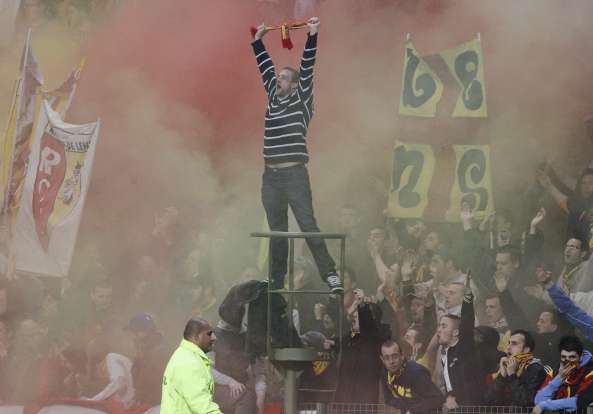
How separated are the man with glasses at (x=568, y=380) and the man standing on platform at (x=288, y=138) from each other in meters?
2.62

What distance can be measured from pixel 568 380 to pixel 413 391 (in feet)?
4.49

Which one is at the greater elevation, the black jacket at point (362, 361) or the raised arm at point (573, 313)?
the raised arm at point (573, 313)

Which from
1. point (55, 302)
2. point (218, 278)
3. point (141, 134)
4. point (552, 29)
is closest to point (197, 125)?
point (141, 134)

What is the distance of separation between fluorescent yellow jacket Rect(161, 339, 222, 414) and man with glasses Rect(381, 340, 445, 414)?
182 inches

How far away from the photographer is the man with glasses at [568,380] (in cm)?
1006

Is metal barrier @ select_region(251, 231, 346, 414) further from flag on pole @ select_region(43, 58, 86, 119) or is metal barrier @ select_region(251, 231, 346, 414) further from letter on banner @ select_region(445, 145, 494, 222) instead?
flag on pole @ select_region(43, 58, 86, 119)

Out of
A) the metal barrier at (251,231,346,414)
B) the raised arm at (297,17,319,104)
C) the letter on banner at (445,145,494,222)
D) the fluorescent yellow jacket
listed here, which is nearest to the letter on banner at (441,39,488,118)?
the letter on banner at (445,145,494,222)

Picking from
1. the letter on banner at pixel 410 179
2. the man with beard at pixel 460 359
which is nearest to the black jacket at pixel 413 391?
the man with beard at pixel 460 359

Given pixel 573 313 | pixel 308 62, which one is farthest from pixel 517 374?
pixel 308 62

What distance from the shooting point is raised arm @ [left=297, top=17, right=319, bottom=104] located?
11172mm

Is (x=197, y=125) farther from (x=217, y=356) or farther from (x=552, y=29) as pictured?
(x=552, y=29)

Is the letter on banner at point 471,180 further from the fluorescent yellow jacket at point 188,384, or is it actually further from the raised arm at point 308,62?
the fluorescent yellow jacket at point 188,384

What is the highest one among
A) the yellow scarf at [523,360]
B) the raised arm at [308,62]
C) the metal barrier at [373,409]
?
the raised arm at [308,62]

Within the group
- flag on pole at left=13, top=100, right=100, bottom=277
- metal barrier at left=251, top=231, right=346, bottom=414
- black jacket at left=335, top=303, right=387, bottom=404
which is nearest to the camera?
metal barrier at left=251, top=231, right=346, bottom=414
